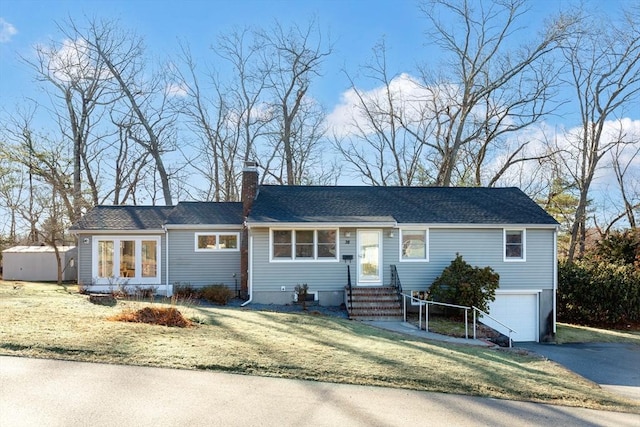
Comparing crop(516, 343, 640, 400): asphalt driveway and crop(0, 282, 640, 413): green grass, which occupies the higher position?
crop(0, 282, 640, 413): green grass

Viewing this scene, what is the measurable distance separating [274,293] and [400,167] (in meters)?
19.9

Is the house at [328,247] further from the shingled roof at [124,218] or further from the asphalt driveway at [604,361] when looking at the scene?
the asphalt driveway at [604,361]

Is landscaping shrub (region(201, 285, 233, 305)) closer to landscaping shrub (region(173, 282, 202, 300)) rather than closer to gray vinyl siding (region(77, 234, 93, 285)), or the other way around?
landscaping shrub (region(173, 282, 202, 300))

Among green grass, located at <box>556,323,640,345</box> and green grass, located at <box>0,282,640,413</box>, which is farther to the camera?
green grass, located at <box>556,323,640,345</box>

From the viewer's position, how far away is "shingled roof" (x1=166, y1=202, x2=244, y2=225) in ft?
61.6

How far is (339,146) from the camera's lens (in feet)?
115

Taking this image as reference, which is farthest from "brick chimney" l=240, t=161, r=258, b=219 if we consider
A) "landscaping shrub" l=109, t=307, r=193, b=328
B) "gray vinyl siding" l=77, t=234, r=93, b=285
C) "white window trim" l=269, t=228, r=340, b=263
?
"landscaping shrub" l=109, t=307, r=193, b=328

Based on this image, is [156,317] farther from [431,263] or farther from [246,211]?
[431,263]

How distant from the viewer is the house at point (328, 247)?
676 inches

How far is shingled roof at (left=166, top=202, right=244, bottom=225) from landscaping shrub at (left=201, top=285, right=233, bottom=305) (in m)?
2.80

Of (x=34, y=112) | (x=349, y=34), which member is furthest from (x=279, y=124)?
(x=34, y=112)

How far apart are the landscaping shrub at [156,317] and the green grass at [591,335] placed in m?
14.4

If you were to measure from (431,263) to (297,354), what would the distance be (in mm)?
10411

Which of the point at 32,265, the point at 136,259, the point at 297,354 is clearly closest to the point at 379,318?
the point at 297,354
